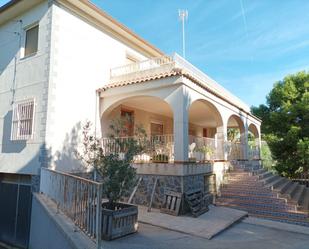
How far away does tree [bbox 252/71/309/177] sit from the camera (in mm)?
17375

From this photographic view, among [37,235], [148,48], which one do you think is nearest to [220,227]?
[37,235]

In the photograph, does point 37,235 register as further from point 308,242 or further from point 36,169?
point 308,242

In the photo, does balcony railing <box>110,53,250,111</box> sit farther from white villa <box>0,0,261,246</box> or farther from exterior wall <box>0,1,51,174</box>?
exterior wall <box>0,1,51,174</box>

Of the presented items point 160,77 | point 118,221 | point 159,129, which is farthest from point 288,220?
point 159,129

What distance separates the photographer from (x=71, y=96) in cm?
994

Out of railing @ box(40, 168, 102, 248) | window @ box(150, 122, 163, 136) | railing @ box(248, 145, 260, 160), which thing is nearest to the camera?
railing @ box(40, 168, 102, 248)

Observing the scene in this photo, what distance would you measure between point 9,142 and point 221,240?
894 cm

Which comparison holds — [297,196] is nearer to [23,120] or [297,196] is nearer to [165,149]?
[165,149]

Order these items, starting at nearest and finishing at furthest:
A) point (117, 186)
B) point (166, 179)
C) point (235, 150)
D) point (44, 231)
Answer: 1. point (117, 186)
2. point (44, 231)
3. point (166, 179)
4. point (235, 150)

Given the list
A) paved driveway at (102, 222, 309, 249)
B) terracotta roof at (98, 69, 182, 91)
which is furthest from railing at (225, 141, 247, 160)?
paved driveway at (102, 222, 309, 249)

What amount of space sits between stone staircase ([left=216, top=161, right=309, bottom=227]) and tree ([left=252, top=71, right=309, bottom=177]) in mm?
5785

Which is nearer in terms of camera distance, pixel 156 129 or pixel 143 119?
pixel 143 119

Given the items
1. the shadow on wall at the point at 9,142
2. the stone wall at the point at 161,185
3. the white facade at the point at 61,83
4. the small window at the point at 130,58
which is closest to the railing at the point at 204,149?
the stone wall at the point at 161,185

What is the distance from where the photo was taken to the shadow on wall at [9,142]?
9858 mm
